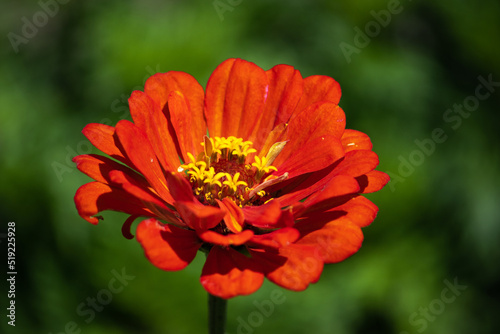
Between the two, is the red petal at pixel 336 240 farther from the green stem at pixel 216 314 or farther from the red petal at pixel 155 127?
the red petal at pixel 155 127

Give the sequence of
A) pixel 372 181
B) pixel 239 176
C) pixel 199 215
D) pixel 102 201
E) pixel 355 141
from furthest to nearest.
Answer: pixel 239 176, pixel 355 141, pixel 372 181, pixel 102 201, pixel 199 215

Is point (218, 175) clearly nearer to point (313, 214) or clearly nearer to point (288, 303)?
point (313, 214)

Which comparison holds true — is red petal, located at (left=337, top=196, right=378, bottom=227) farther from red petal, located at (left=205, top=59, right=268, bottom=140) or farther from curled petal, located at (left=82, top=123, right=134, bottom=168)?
curled petal, located at (left=82, top=123, right=134, bottom=168)

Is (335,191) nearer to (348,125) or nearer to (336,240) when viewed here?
(336,240)

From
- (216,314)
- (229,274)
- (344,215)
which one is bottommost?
(216,314)

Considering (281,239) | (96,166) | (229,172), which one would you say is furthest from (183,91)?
(281,239)

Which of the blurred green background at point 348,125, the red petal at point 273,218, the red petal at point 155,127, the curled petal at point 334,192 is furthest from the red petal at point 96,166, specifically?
the blurred green background at point 348,125
